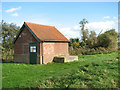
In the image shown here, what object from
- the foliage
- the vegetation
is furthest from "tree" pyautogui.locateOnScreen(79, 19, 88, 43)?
the foliage

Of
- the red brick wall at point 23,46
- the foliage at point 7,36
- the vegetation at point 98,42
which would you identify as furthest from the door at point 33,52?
the vegetation at point 98,42

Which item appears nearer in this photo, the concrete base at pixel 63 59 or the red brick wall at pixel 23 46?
the concrete base at pixel 63 59

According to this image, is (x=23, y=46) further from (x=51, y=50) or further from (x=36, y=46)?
(x=51, y=50)

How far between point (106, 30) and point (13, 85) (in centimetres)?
3452

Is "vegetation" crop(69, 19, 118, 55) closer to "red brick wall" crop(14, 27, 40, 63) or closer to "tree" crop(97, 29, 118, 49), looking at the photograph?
"tree" crop(97, 29, 118, 49)

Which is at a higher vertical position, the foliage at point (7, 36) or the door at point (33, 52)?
the foliage at point (7, 36)

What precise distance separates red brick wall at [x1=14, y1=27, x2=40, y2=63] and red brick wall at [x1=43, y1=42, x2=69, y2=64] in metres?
1.99

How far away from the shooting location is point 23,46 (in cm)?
2056

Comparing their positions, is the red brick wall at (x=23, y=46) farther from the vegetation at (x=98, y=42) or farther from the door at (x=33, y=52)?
the vegetation at (x=98, y=42)

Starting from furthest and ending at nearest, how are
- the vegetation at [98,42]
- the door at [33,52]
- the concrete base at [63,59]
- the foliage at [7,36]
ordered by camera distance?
the vegetation at [98,42] → the foliage at [7,36] → the door at [33,52] → the concrete base at [63,59]

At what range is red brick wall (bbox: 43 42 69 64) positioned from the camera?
1877 centimetres

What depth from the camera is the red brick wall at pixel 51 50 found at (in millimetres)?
18766

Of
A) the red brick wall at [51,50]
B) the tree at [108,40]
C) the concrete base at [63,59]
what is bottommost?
the concrete base at [63,59]

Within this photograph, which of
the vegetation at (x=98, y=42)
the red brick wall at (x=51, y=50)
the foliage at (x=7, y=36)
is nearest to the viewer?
the red brick wall at (x=51, y=50)
